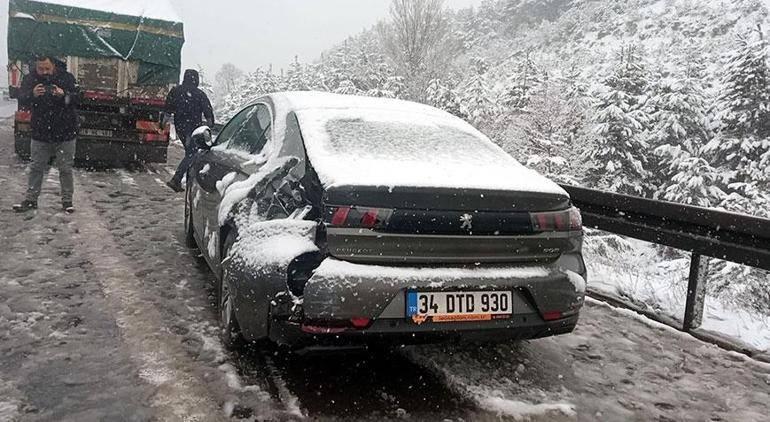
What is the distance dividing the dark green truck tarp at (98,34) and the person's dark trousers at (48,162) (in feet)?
16.6

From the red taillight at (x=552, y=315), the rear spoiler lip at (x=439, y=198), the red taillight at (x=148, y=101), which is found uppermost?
the red taillight at (x=148, y=101)

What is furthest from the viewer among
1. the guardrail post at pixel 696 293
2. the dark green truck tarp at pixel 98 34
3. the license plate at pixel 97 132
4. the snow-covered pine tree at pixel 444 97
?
the snow-covered pine tree at pixel 444 97

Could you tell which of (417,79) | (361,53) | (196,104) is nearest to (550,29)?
(361,53)

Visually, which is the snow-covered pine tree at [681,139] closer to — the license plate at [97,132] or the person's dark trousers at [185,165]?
the person's dark trousers at [185,165]

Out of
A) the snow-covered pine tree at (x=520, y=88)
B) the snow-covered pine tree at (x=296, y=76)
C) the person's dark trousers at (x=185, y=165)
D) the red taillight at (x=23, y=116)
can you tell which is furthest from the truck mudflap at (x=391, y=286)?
the snow-covered pine tree at (x=296, y=76)

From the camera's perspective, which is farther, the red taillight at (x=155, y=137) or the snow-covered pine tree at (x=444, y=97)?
the snow-covered pine tree at (x=444, y=97)

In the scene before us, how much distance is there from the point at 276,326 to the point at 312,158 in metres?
0.87

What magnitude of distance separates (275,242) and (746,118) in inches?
933

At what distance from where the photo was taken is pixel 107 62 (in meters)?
11.4

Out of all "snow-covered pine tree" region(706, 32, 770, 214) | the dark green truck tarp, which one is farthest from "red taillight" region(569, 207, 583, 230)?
"snow-covered pine tree" region(706, 32, 770, 214)

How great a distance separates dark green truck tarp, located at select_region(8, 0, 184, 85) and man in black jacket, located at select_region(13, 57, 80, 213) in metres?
4.76

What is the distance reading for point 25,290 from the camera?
4.12 metres

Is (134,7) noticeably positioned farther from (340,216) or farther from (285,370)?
(340,216)

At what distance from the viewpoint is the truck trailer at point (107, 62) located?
10.8 metres
